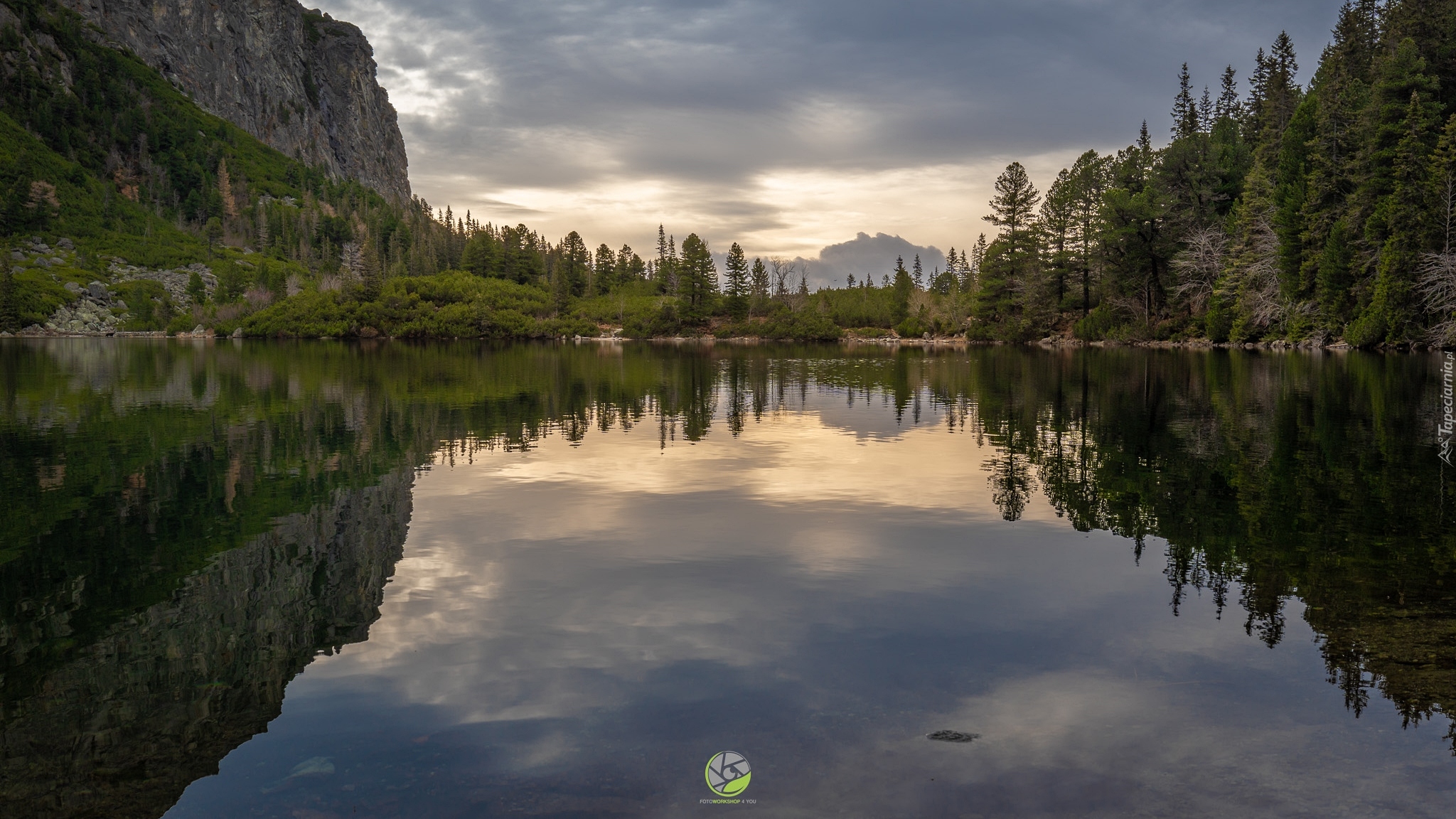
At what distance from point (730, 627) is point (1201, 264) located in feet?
303

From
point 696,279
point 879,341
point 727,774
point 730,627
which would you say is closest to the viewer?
point 727,774

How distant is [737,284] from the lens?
510 ft

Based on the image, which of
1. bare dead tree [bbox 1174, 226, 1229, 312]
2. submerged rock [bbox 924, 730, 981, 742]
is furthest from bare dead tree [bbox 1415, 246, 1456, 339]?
submerged rock [bbox 924, 730, 981, 742]

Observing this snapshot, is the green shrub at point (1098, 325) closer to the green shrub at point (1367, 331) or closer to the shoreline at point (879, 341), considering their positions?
the shoreline at point (879, 341)

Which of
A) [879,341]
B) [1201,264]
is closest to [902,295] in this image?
[879,341]

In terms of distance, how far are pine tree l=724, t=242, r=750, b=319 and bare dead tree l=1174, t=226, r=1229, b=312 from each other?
7810 cm

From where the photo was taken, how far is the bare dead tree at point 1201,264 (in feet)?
281

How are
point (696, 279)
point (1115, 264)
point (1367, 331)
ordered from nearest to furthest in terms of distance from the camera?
point (1367, 331) → point (1115, 264) → point (696, 279)

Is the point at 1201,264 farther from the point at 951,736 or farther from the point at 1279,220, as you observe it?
the point at 951,736

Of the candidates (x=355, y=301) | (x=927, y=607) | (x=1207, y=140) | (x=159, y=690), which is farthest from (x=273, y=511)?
(x=355, y=301)

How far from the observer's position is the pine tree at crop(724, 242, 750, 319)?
153500 millimetres

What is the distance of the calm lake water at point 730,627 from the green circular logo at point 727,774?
100 millimetres

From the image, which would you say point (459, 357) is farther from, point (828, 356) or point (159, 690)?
point (159, 690)

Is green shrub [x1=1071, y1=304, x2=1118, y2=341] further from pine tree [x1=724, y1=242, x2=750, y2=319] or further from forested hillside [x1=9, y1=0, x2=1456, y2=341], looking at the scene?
pine tree [x1=724, y1=242, x2=750, y2=319]
